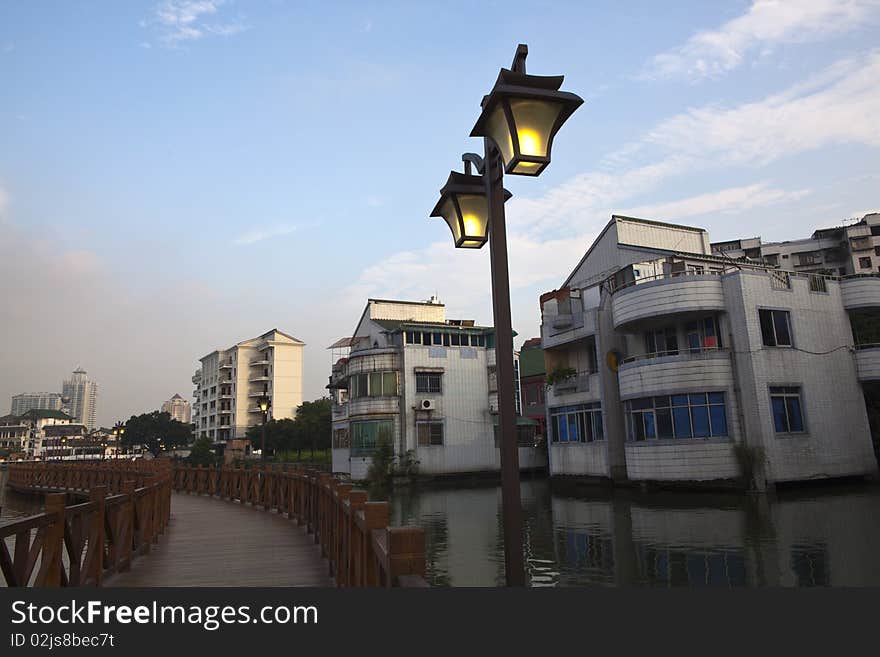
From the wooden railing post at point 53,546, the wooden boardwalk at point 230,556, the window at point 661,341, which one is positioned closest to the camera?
the wooden railing post at point 53,546

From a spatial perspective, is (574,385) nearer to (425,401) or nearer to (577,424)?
(577,424)

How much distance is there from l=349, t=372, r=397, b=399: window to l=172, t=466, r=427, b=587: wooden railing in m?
16.3

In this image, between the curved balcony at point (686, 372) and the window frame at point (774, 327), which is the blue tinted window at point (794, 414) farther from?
the curved balcony at point (686, 372)

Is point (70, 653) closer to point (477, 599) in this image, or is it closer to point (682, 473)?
point (477, 599)

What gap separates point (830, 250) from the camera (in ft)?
200

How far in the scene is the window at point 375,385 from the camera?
1460 inches

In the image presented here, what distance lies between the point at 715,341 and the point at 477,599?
2400 centimetres

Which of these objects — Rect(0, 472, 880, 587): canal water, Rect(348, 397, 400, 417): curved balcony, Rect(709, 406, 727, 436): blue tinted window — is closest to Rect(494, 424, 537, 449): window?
Rect(348, 397, 400, 417): curved balcony

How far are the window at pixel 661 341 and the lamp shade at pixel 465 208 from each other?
2225 centimetres

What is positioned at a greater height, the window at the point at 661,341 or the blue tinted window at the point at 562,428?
the window at the point at 661,341

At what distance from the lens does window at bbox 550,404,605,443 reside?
2808 cm

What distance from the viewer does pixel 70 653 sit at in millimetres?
2711

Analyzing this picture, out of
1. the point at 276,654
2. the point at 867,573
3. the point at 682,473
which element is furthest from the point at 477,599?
the point at 682,473

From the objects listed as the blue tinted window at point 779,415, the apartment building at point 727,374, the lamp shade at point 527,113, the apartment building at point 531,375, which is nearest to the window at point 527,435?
the apartment building at point 531,375
